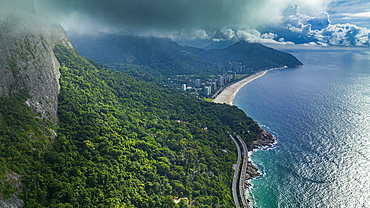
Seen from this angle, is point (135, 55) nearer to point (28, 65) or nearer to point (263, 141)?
point (263, 141)

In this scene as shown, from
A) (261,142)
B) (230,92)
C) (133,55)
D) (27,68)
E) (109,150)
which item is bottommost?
(261,142)

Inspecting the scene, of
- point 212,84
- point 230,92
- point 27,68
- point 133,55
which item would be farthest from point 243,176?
point 133,55

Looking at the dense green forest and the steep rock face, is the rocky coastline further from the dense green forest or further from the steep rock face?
the steep rock face

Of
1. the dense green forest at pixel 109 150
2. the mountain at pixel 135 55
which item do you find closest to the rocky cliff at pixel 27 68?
the dense green forest at pixel 109 150

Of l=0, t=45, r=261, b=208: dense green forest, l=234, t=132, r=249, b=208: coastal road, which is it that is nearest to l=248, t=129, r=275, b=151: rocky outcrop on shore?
l=0, t=45, r=261, b=208: dense green forest

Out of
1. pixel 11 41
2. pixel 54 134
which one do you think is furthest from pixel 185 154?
pixel 11 41

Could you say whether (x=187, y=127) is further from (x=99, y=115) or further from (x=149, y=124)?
(x=99, y=115)
